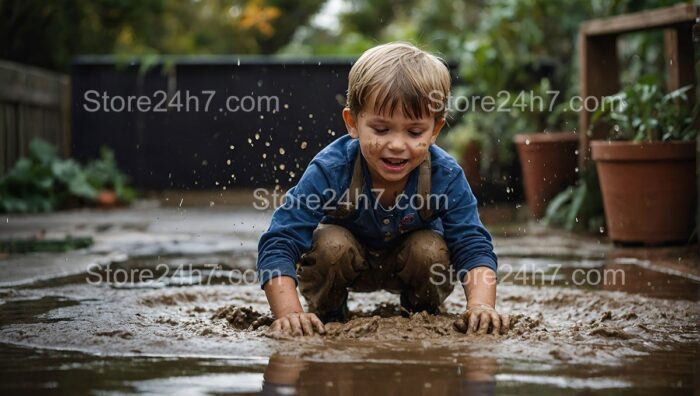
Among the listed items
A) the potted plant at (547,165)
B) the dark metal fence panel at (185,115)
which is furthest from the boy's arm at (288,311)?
the dark metal fence panel at (185,115)

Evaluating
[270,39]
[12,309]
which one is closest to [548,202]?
[12,309]

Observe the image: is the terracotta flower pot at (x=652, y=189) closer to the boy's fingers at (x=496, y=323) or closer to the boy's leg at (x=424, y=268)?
the boy's leg at (x=424, y=268)

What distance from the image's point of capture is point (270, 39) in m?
19.3

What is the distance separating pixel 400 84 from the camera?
10.2 ft

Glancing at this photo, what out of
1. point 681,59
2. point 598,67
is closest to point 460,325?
point 681,59

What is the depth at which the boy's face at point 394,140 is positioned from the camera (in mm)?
3123

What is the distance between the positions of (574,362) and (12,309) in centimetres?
207

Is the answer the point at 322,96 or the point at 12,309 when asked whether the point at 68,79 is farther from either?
the point at 12,309

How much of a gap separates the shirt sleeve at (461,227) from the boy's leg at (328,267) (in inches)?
12.5

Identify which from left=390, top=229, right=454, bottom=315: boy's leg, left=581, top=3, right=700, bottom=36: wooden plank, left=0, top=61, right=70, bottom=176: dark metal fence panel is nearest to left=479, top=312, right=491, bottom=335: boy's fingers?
left=390, top=229, right=454, bottom=315: boy's leg

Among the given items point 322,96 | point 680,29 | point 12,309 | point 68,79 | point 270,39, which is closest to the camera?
point 12,309

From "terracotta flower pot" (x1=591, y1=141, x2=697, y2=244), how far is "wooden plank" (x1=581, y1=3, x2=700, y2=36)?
762 millimetres

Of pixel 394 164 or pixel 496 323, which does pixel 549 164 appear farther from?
pixel 496 323

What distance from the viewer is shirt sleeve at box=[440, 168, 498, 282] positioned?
11.0ft
